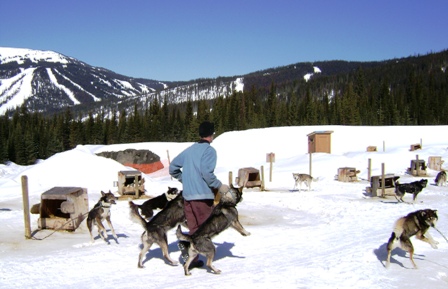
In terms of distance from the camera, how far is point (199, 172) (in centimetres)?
612

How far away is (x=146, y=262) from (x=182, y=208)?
1104 millimetres

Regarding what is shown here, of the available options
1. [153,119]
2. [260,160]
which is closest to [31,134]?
[153,119]

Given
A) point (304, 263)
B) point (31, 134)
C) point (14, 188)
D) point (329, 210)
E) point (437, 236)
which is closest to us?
point (304, 263)

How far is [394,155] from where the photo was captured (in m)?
30.8

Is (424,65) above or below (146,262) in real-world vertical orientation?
above

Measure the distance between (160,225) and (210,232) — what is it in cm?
106

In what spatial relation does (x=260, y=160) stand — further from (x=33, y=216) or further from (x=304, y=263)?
(x=304, y=263)

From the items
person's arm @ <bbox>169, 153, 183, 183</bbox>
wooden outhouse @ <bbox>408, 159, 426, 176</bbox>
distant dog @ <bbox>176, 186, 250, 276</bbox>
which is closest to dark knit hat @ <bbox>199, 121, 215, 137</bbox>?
person's arm @ <bbox>169, 153, 183, 183</bbox>

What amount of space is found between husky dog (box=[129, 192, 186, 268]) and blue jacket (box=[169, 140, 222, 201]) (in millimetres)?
832

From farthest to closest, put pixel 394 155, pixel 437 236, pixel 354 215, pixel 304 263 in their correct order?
pixel 394 155 < pixel 354 215 < pixel 437 236 < pixel 304 263

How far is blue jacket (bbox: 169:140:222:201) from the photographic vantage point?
20.0 ft

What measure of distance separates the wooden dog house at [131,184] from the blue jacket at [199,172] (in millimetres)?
10121

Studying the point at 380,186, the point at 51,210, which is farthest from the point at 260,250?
the point at 380,186

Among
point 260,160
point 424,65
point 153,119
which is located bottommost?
point 260,160
